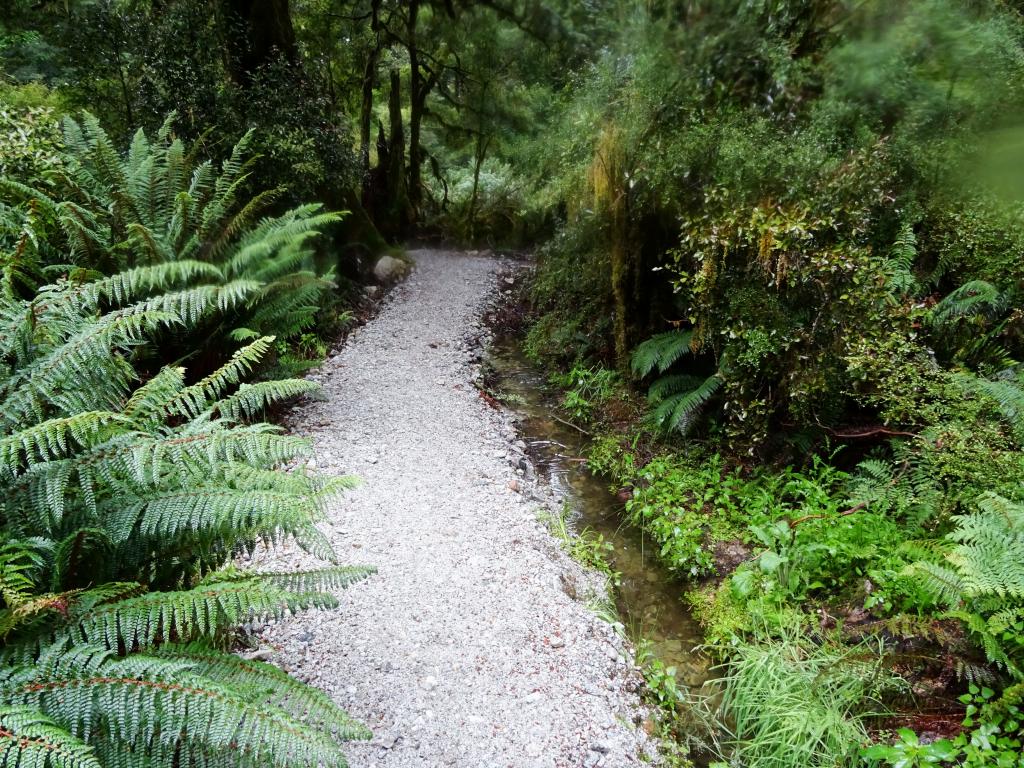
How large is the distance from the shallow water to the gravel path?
13.1 inches

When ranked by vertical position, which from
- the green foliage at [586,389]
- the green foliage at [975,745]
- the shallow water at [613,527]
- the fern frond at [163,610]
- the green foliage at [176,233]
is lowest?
the shallow water at [613,527]

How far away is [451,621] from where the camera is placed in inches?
110

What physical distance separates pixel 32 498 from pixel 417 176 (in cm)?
1280

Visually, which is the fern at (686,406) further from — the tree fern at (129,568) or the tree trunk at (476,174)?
the tree trunk at (476,174)

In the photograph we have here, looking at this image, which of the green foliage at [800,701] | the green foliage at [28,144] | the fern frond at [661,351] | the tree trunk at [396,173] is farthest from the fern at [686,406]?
the tree trunk at [396,173]

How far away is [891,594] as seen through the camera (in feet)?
9.16

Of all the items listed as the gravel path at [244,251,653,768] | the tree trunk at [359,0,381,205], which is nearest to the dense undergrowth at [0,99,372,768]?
the gravel path at [244,251,653,768]

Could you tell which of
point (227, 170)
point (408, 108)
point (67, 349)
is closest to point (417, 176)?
point (408, 108)

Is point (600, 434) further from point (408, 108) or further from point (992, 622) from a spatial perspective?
point (408, 108)

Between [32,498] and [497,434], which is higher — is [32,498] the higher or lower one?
the higher one

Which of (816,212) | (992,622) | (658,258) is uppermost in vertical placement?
(816,212)

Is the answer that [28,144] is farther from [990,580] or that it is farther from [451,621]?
[990,580]

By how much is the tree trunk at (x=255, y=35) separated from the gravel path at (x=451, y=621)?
4.44m

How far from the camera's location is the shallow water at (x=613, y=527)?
320 cm
